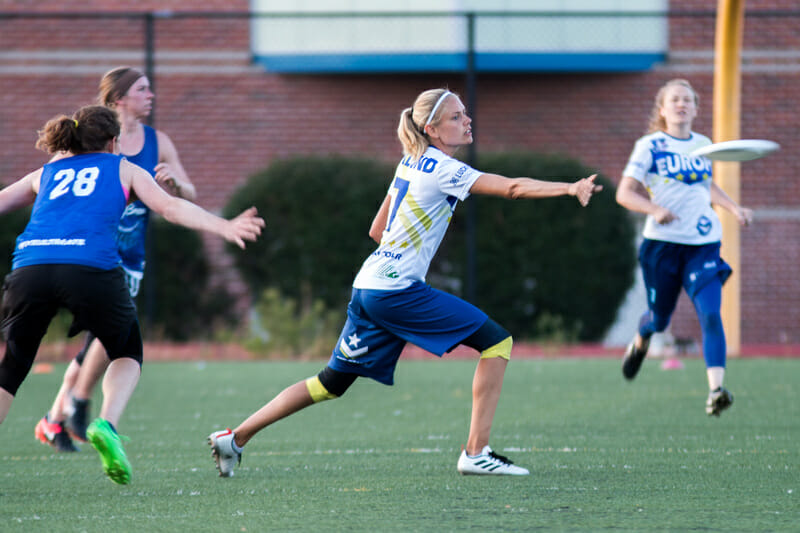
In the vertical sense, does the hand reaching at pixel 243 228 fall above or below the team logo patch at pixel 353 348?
above

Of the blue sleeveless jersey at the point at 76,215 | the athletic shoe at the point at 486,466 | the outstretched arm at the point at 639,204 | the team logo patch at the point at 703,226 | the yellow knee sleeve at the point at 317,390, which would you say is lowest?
the athletic shoe at the point at 486,466

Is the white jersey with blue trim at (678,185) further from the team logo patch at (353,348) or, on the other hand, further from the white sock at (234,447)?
the white sock at (234,447)

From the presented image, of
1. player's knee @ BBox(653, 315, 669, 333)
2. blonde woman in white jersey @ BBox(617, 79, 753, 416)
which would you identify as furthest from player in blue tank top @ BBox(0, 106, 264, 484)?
player's knee @ BBox(653, 315, 669, 333)

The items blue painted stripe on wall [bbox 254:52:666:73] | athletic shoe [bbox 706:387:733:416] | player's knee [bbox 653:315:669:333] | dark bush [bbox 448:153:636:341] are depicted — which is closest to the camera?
athletic shoe [bbox 706:387:733:416]

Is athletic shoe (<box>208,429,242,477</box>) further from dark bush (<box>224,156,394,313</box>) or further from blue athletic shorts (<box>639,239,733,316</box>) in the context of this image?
dark bush (<box>224,156,394,313</box>)

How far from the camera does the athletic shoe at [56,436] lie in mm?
6207

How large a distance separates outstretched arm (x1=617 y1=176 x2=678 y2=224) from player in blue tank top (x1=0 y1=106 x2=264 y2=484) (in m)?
2.88

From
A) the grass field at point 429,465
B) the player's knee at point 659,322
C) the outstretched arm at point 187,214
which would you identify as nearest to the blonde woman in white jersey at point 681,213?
the player's knee at point 659,322

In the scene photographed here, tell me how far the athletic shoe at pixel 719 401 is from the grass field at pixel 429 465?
14 centimetres

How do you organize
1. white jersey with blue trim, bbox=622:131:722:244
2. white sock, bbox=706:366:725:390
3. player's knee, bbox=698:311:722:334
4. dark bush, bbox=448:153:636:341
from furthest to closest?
dark bush, bbox=448:153:636:341 < white jersey with blue trim, bbox=622:131:722:244 < player's knee, bbox=698:311:722:334 < white sock, bbox=706:366:725:390

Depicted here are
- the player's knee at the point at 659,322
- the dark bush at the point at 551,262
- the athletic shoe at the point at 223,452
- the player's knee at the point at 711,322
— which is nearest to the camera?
the athletic shoe at the point at 223,452

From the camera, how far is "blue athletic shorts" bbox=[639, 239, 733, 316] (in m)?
7.04

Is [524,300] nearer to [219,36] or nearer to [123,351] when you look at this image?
[219,36]

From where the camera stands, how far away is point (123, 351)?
4.90m
